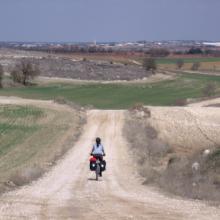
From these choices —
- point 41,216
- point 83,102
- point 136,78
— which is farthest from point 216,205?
point 136,78

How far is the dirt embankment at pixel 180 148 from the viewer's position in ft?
72.0

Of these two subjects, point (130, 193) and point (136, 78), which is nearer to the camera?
point (130, 193)

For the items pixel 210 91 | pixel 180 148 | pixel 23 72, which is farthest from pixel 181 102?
pixel 180 148

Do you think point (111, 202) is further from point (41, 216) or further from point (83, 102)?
point (83, 102)

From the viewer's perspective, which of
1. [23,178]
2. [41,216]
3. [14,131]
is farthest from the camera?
[14,131]

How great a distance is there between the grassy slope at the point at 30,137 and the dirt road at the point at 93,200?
1279mm

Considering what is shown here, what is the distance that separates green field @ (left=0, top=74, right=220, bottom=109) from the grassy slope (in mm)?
17851

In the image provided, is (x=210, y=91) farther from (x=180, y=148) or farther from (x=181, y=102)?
(x=180, y=148)

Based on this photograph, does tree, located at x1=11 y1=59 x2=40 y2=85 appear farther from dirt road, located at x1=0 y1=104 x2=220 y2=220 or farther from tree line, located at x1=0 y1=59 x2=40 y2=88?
dirt road, located at x1=0 y1=104 x2=220 y2=220

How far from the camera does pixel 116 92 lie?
9881cm

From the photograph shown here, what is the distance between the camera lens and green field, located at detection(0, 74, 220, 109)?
8606 cm

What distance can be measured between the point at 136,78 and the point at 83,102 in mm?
39748

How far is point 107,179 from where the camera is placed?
25.3 metres

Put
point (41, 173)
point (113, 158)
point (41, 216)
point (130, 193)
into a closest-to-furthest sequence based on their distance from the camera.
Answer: point (41, 216), point (130, 193), point (41, 173), point (113, 158)
